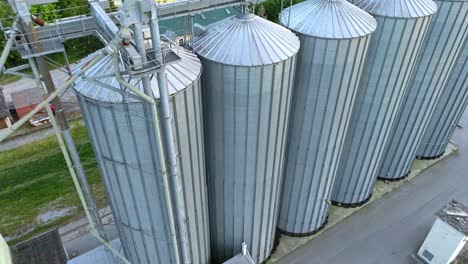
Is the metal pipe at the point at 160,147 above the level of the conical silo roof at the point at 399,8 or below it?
below

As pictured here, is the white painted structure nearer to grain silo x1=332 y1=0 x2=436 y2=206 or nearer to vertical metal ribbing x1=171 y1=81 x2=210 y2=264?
grain silo x1=332 y1=0 x2=436 y2=206

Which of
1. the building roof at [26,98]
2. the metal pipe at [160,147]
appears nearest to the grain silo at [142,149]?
the metal pipe at [160,147]

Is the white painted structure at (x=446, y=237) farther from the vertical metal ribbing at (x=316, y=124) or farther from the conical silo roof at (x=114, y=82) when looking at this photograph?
the conical silo roof at (x=114, y=82)

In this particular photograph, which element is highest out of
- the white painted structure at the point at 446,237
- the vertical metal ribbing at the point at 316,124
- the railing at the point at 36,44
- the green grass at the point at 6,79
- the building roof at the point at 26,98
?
the railing at the point at 36,44

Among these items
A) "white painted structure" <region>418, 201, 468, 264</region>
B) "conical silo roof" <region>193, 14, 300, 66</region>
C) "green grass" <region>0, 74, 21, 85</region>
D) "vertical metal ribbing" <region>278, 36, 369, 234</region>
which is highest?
"conical silo roof" <region>193, 14, 300, 66</region>

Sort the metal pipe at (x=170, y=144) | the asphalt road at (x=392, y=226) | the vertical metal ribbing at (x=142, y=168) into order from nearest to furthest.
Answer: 1. the metal pipe at (x=170, y=144)
2. the vertical metal ribbing at (x=142, y=168)
3. the asphalt road at (x=392, y=226)

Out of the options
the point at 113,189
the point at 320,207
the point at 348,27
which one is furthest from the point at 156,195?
the point at 320,207

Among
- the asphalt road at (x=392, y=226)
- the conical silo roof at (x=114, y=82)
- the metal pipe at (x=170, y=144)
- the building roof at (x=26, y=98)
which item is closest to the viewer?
the metal pipe at (x=170, y=144)

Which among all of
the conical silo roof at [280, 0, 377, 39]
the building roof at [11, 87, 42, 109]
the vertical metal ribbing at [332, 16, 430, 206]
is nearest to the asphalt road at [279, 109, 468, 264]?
the vertical metal ribbing at [332, 16, 430, 206]
